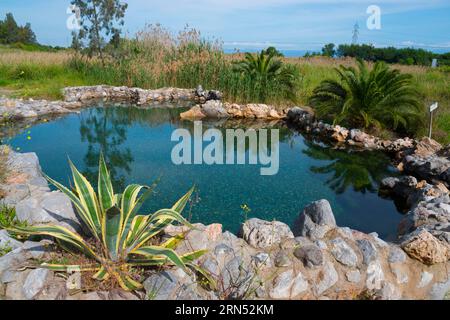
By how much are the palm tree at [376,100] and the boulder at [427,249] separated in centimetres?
528

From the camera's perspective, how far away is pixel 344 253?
106 inches

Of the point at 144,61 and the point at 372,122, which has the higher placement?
the point at 144,61

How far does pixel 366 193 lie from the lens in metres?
5.21

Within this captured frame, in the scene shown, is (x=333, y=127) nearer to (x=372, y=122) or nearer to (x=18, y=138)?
(x=372, y=122)

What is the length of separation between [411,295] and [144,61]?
1224cm

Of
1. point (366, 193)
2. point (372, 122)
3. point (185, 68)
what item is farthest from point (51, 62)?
point (366, 193)

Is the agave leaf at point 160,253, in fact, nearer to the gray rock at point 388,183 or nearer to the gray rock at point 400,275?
the gray rock at point 400,275

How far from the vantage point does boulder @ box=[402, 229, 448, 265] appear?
270 cm

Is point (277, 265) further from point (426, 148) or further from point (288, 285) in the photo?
point (426, 148)

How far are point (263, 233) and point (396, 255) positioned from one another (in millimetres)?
1023

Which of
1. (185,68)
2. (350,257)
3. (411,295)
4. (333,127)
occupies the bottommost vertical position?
(411,295)

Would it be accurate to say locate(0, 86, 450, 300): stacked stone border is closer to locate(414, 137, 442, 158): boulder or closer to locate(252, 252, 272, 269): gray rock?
locate(252, 252, 272, 269): gray rock

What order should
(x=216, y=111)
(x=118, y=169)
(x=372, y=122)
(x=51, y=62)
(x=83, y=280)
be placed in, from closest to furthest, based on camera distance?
(x=83, y=280) → (x=118, y=169) → (x=372, y=122) → (x=216, y=111) → (x=51, y=62)

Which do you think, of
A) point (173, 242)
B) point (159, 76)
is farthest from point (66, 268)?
point (159, 76)
